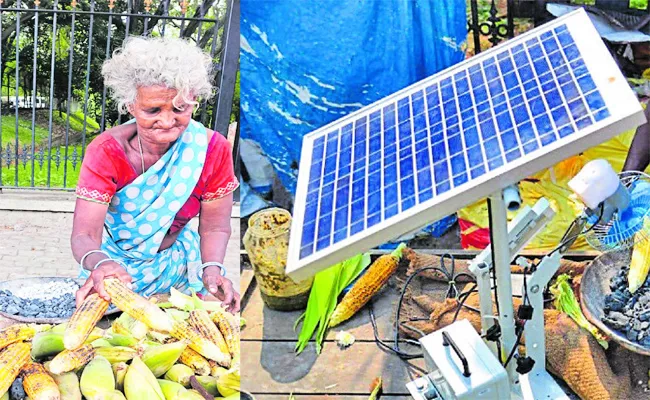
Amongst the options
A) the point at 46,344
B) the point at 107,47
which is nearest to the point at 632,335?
the point at 46,344

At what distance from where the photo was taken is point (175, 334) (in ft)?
11.0

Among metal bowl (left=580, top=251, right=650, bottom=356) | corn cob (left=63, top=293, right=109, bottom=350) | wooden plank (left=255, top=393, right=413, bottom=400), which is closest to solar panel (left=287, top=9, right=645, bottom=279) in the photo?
corn cob (left=63, top=293, right=109, bottom=350)

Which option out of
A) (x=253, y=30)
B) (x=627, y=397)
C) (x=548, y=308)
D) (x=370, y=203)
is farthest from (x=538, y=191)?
(x=370, y=203)

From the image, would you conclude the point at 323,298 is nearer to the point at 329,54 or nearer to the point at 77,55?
the point at 329,54

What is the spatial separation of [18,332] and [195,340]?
0.74 metres

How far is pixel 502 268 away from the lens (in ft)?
8.32

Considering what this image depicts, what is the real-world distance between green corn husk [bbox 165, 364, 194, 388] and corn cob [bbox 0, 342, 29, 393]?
1.96 ft

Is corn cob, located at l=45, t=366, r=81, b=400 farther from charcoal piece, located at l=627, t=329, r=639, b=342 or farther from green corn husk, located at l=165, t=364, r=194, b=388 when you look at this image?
charcoal piece, located at l=627, t=329, r=639, b=342

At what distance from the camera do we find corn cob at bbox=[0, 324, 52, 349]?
3.12 metres

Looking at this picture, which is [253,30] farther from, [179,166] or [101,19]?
[179,166]

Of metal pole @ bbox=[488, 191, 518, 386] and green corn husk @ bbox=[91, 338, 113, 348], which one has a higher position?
metal pole @ bbox=[488, 191, 518, 386]

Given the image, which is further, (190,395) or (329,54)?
(329,54)

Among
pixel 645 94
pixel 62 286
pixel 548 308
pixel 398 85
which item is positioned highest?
pixel 645 94

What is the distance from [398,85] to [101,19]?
2001 mm
